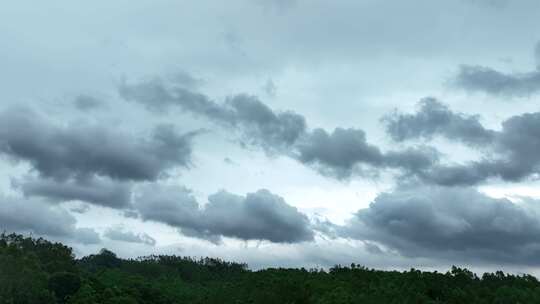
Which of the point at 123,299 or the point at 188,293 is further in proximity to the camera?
the point at 188,293

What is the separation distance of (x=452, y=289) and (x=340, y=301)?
99.0 ft

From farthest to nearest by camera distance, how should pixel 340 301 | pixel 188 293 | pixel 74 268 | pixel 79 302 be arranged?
pixel 188 293 → pixel 74 268 → pixel 79 302 → pixel 340 301

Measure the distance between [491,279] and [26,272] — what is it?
9615 centimetres

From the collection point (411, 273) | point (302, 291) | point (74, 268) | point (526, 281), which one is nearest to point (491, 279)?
point (526, 281)

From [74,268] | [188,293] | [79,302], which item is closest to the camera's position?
[79,302]

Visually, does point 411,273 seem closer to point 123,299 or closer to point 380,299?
point 380,299

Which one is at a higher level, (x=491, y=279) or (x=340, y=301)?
(x=491, y=279)

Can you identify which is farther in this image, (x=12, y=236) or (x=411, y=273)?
(x=12, y=236)

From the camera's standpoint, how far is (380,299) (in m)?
116

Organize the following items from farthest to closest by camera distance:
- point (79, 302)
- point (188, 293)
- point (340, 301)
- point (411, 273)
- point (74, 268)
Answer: point (188, 293) → point (74, 268) → point (411, 273) → point (79, 302) → point (340, 301)

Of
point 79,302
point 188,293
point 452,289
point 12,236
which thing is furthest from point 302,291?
point 12,236

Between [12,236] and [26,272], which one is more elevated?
[12,236]

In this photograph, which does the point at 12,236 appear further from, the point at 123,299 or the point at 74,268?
the point at 123,299

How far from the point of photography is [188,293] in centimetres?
18550
